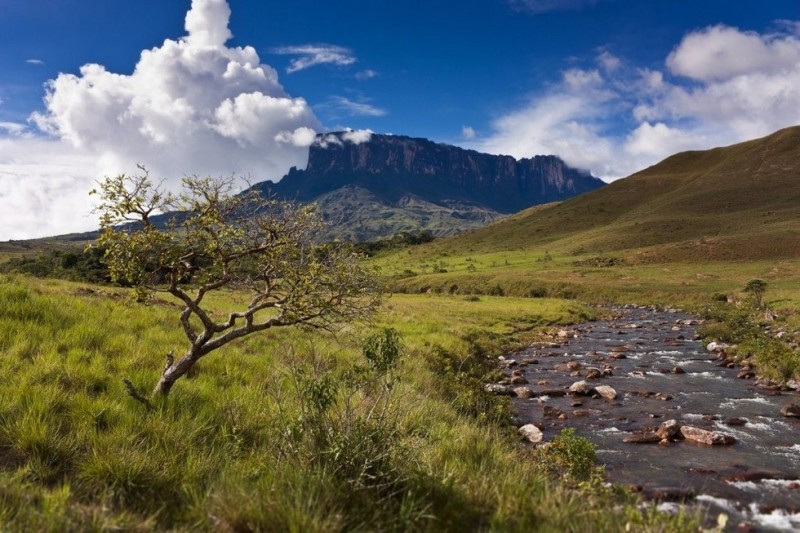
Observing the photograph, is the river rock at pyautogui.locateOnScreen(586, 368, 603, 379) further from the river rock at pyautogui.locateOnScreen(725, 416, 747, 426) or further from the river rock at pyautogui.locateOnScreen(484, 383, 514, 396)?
the river rock at pyautogui.locateOnScreen(725, 416, 747, 426)

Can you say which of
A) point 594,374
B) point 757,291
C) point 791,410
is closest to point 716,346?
point 594,374

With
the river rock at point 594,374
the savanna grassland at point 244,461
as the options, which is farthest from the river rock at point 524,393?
the savanna grassland at point 244,461

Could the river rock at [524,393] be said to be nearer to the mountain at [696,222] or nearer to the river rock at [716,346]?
the river rock at [716,346]

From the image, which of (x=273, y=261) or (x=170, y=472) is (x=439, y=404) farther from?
(x=170, y=472)

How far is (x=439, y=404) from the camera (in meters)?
13.3

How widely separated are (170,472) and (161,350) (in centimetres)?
768

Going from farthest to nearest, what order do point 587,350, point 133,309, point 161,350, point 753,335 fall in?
point 587,350 → point 753,335 → point 133,309 → point 161,350

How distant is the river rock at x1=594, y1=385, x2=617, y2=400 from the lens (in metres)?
20.0

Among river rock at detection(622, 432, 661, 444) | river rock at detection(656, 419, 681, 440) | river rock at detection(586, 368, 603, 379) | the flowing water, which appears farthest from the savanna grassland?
river rock at detection(586, 368, 603, 379)

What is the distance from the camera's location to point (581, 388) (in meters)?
20.8

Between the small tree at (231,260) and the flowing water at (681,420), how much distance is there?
7.97 m

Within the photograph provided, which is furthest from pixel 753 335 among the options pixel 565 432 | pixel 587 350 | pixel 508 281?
pixel 508 281

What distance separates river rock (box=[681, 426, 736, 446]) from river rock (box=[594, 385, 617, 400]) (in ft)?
16.5

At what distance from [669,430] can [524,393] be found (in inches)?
250
